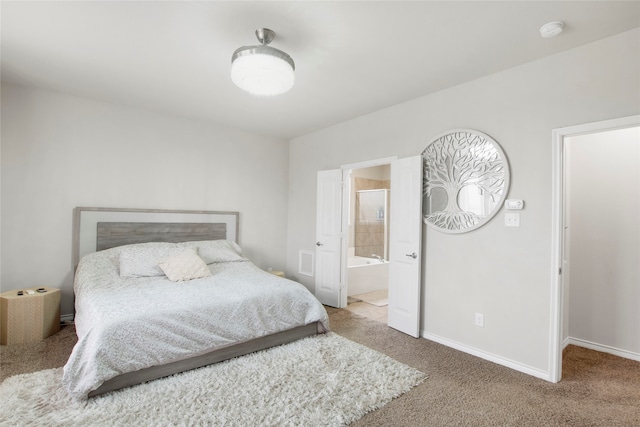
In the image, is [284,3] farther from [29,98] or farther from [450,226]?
[29,98]

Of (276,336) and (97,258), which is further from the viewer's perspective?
(97,258)

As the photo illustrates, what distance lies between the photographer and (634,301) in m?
2.87

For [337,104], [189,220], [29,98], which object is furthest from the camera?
[189,220]

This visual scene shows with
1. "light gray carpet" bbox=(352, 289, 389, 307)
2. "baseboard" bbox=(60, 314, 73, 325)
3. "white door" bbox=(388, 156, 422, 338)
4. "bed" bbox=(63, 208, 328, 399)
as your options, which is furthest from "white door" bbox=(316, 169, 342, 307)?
"baseboard" bbox=(60, 314, 73, 325)

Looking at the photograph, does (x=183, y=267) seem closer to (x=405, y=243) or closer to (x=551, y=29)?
(x=405, y=243)

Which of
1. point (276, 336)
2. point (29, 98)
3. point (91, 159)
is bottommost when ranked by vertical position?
point (276, 336)

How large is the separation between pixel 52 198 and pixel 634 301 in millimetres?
5817

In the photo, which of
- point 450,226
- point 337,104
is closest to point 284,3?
point 337,104

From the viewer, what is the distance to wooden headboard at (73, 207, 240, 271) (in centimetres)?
357

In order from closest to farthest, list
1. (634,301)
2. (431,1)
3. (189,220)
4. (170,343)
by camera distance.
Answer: (431,1) < (170,343) < (634,301) < (189,220)

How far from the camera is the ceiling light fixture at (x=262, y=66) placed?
2.10m

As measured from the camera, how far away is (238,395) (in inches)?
83.4

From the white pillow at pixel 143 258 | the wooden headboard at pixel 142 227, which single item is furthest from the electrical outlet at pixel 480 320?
the wooden headboard at pixel 142 227

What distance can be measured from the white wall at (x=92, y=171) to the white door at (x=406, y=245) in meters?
2.27
